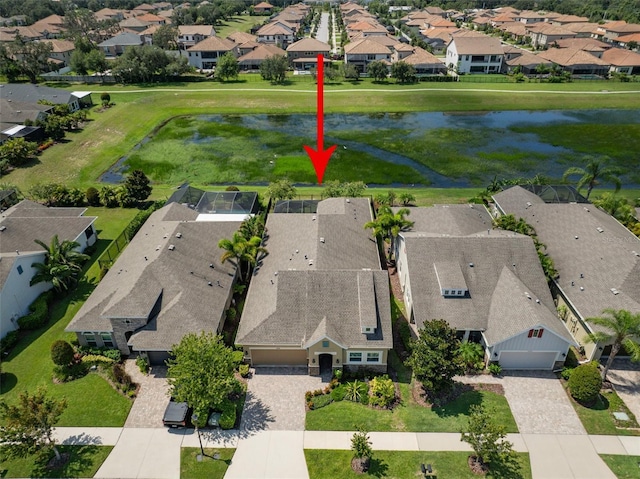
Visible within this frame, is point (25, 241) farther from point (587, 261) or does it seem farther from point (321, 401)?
point (587, 261)

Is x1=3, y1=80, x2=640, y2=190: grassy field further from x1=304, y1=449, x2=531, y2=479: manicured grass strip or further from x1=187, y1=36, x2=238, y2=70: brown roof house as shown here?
x1=304, y1=449, x2=531, y2=479: manicured grass strip

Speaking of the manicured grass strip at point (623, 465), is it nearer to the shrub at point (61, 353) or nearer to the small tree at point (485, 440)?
the small tree at point (485, 440)

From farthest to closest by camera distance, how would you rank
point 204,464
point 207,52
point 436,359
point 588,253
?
point 207,52 → point 588,253 → point 436,359 → point 204,464

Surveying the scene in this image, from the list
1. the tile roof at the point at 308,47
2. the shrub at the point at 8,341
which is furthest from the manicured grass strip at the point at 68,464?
the tile roof at the point at 308,47

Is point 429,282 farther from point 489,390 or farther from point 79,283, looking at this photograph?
point 79,283

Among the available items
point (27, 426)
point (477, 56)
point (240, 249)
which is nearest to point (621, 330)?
point (240, 249)

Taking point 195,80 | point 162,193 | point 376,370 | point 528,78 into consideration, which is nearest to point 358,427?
point 376,370
